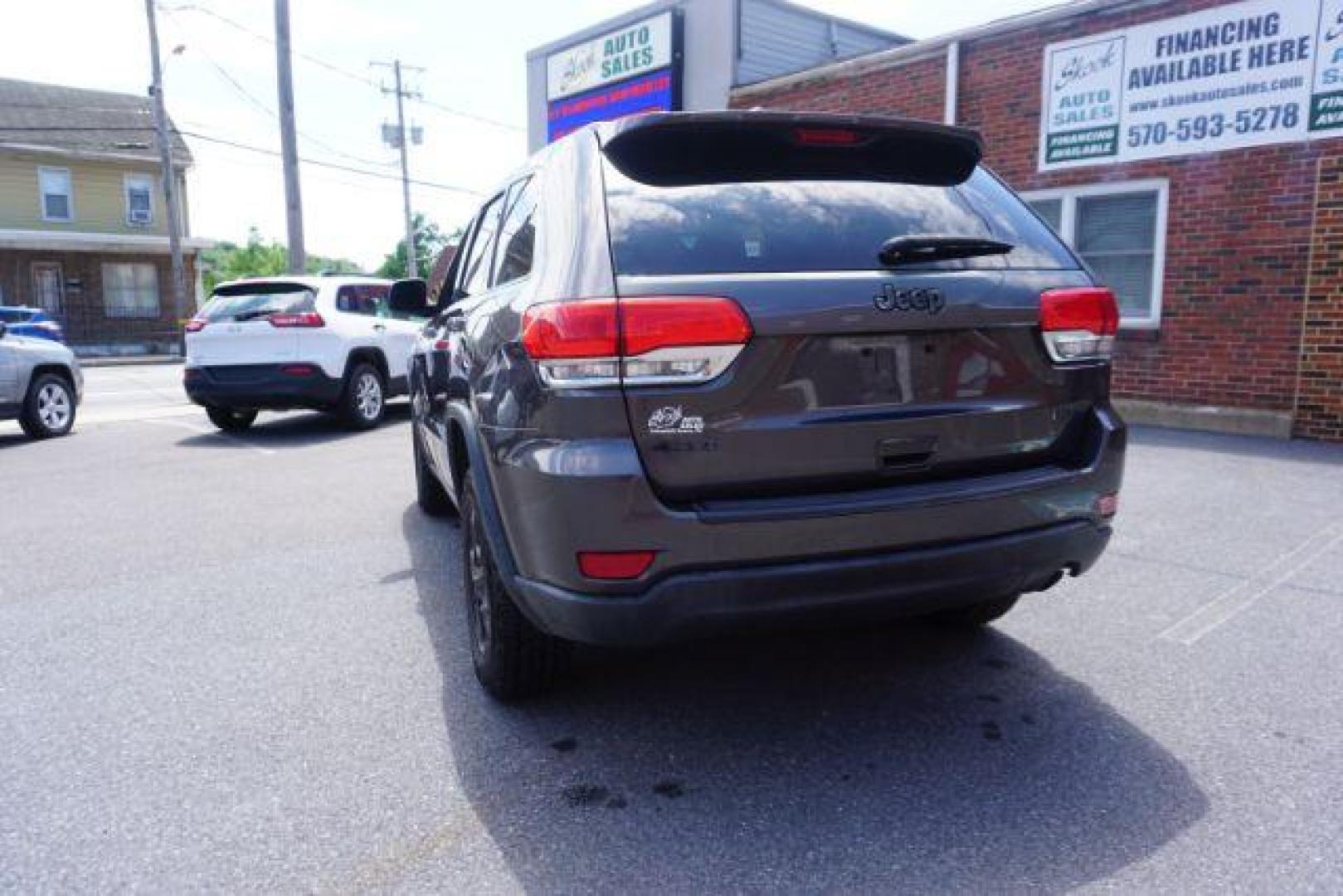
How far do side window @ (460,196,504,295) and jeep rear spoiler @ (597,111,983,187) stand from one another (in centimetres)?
103

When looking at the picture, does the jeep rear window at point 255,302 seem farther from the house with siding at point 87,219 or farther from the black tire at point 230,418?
the house with siding at point 87,219

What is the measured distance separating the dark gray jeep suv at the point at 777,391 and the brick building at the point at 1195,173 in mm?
6896

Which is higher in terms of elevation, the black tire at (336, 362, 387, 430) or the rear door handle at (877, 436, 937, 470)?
the rear door handle at (877, 436, 937, 470)

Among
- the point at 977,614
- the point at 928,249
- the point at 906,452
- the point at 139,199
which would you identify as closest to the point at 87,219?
the point at 139,199

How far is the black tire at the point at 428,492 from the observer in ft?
19.2

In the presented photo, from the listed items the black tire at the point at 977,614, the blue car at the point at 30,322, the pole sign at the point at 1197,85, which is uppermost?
the pole sign at the point at 1197,85

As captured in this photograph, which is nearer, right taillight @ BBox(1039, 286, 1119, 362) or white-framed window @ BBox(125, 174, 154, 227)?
right taillight @ BBox(1039, 286, 1119, 362)

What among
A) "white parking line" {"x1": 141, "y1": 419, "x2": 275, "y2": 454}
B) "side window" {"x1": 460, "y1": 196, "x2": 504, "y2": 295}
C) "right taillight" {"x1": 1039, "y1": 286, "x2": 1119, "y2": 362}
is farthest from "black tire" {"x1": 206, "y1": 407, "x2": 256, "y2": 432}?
"right taillight" {"x1": 1039, "y1": 286, "x2": 1119, "y2": 362}

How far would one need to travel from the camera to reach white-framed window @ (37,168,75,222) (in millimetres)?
29469

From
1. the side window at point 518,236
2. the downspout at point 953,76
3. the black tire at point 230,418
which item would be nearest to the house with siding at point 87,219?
the black tire at point 230,418

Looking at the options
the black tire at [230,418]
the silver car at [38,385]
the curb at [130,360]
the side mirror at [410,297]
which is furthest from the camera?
the curb at [130,360]

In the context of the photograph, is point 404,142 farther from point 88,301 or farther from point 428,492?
point 428,492

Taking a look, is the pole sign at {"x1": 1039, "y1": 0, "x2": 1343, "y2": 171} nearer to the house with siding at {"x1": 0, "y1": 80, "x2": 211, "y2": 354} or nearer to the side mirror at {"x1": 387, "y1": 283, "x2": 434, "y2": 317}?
the side mirror at {"x1": 387, "y1": 283, "x2": 434, "y2": 317}

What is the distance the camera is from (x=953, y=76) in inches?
427
